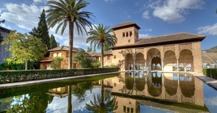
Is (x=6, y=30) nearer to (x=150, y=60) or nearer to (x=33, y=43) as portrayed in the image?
(x=33, y=43)

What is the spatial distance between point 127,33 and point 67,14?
22644 millimetres

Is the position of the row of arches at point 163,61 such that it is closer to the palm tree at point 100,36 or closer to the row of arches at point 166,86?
the palm tree at point 100,36

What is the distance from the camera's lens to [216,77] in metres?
13.8

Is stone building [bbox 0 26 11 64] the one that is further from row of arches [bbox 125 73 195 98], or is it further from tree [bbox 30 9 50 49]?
row of arches [bbox 125 73 195 98]

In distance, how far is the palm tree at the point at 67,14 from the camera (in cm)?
1874

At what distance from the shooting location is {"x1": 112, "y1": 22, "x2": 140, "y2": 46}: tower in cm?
3728

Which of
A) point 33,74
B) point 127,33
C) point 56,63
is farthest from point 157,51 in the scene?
point 33,74

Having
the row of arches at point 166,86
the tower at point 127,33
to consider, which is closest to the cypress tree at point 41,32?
the tower at point 127,33

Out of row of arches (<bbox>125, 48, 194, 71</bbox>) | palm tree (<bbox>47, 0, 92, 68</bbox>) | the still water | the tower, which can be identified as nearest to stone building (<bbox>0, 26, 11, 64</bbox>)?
palm tree (<bbox>47, 0, 92, 68</bbox>)

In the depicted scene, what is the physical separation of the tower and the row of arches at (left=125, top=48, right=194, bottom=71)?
14.2ft

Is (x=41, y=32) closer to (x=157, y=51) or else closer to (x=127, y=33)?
(x=127, y=33)

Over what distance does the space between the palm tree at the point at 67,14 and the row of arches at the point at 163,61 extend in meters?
20.3

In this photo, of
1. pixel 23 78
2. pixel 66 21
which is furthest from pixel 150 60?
pixel 23 78

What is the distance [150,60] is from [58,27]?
2599cm
